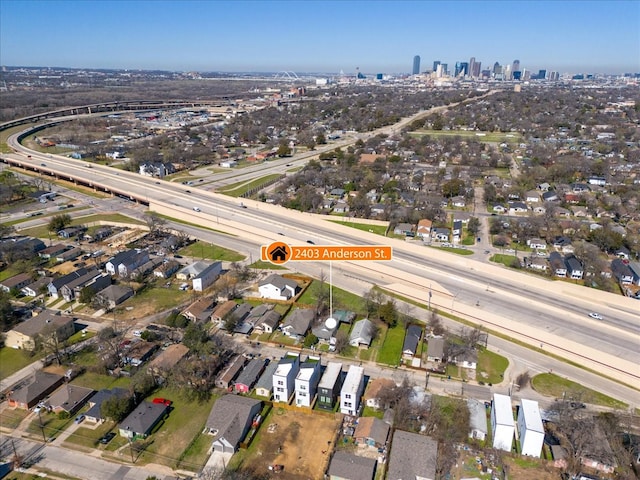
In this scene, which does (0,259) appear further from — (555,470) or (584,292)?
(584,292)

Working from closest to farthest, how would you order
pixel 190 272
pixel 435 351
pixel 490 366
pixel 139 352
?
pixel 490 366 < pixel 139 352 < pixel 435 351 < pixel 190 272

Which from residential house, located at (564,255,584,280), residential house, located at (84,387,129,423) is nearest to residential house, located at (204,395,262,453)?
residential house, located at (84,387,129,423)

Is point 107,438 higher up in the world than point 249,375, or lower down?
lower down

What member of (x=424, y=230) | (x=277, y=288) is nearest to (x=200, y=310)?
(x=277, y=288)

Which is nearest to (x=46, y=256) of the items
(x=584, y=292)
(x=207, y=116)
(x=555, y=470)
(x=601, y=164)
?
(x=555, y=470)

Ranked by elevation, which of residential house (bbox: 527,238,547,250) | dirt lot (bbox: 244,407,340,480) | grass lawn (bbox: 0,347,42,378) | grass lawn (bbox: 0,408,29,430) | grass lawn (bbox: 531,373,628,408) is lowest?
grass lawn (bbox: 531,373,628,408)

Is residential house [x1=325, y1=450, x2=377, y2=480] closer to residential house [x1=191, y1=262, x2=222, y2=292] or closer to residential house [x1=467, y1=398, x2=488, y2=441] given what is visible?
residential house [x1=467, y1=398, x2=488, y2=441]

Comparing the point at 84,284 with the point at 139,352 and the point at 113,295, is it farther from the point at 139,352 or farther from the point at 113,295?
the point at 139,352
